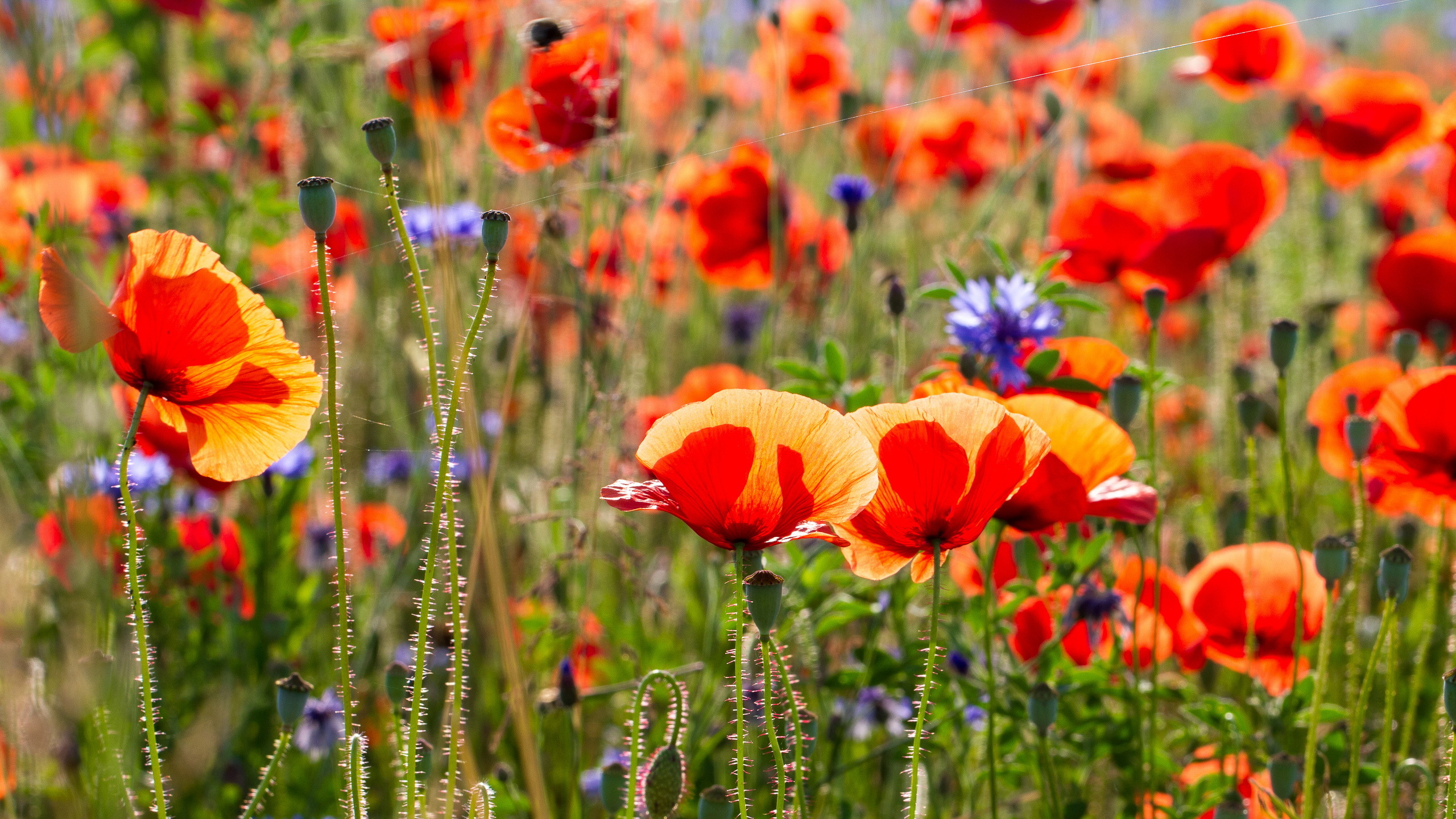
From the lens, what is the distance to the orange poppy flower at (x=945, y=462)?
2.47ft

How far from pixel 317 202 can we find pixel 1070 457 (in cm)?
55

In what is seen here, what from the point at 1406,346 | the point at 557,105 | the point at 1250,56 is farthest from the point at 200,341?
the point at 1250,56

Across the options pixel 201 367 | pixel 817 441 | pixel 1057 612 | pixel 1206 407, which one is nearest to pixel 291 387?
pixel 201 367

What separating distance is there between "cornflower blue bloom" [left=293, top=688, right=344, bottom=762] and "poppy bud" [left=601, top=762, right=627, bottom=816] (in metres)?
0.59

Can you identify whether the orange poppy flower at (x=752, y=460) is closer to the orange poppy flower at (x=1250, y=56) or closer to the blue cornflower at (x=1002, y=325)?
the blue cornflower at (x=1002, y=325)

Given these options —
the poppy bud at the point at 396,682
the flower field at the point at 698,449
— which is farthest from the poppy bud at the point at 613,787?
the poppy bud at the point at 396,682

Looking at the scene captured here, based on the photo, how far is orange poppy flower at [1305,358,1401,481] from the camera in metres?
1.42

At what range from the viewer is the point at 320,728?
1.47 metres

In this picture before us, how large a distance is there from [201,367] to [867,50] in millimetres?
2406

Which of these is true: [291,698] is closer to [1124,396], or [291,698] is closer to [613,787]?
[613,787]

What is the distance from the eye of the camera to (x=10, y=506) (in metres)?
0.88

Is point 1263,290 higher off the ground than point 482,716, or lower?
higher

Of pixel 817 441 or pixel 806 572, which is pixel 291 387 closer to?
pixel 817 441

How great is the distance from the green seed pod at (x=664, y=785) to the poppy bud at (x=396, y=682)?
0.20 meters
